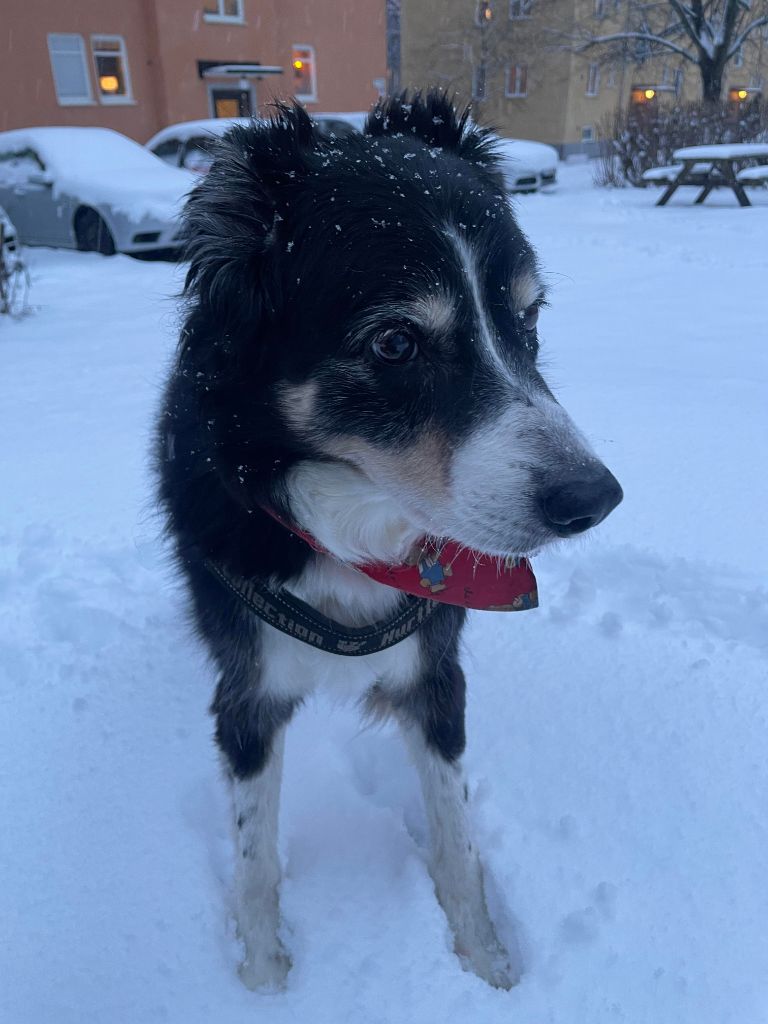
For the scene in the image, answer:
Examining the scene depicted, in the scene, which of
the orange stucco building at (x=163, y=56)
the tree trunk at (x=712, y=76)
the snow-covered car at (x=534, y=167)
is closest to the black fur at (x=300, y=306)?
the snow-covered car at (x=534, y=167)

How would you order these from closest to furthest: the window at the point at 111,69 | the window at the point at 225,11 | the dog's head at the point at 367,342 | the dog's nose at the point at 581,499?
the dog's nose at the point at 581,499 < the dog's head at the point at 367,342 < the window at the point at 111,69 < the window at the point at 225,11

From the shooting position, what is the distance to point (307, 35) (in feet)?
68.2

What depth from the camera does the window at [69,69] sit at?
16984 mm

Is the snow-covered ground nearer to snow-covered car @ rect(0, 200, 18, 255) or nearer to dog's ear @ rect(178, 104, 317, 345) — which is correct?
dog's ear @ rect(178, 104, 317, 345)

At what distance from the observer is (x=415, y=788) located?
2260 mm

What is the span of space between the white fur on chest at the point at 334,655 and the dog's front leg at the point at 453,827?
153 millimetres

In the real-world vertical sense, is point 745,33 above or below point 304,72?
above

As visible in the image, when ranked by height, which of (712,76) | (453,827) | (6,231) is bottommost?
(453,827)

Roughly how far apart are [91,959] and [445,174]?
6.75 feet

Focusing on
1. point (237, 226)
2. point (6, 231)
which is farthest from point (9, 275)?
point (237, 226)

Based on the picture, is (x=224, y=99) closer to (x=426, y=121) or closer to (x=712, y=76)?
(x=712, y=76)

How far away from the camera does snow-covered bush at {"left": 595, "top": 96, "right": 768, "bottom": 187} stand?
13.8 meters

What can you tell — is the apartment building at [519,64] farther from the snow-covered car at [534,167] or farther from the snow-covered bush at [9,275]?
the snow-covered bush at [9,275]

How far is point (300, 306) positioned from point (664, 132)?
49.1 feet
